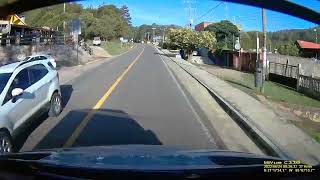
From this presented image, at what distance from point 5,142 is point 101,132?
2.90 m

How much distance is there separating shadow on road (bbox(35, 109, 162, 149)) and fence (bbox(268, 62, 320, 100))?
644 inches

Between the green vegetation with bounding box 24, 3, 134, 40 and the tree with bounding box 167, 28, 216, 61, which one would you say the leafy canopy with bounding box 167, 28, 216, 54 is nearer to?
the tree with bounding box 167, 28, 216, 61

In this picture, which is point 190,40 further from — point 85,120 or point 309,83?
point 85,120

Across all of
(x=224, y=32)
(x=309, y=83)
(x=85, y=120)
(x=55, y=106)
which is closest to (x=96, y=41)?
(x=224, y=32)

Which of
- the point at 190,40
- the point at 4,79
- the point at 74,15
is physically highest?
the point at 190,40

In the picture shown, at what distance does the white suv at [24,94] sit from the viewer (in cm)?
1057

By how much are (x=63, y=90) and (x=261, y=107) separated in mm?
8923

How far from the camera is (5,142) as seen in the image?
394 inches

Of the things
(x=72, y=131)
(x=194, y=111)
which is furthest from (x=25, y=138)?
(x=194, y=111)

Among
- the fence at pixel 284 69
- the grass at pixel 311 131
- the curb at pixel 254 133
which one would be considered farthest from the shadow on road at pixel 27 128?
the fence at pixel 284 69

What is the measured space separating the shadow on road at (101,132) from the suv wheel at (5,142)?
26.2 inches

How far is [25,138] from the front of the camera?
39.0ft

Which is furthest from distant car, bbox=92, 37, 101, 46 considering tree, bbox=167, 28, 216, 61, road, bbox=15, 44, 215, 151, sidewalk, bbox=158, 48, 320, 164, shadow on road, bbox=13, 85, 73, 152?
shadow on road, bbox=13, 85, 73, 152

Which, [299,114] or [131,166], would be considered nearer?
[131,166]
